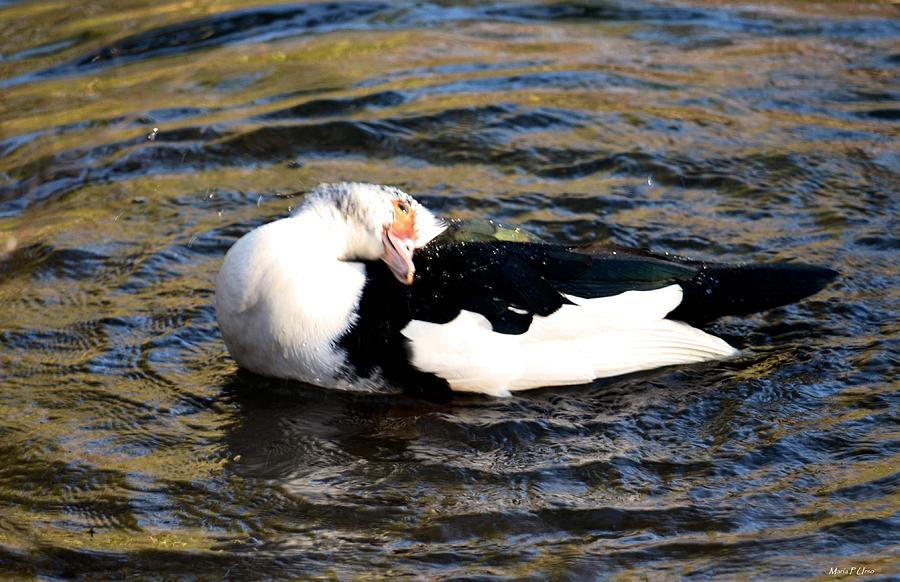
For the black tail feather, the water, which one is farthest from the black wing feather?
the water

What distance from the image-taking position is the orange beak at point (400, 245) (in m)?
5.57

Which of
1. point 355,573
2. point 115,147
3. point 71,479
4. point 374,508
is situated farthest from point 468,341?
point 115,147

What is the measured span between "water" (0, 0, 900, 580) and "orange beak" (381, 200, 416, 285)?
602mm

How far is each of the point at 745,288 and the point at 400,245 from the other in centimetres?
168

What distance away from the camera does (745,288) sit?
598 cm

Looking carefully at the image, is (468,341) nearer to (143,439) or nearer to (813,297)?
(143,439)

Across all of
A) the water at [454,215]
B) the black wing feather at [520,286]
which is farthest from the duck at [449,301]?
the water at [454,215]

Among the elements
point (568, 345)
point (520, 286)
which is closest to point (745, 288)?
point (568, 345)

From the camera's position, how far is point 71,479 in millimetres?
5059

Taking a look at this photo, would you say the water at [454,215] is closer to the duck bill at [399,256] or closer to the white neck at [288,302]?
the white neck at [288,302]

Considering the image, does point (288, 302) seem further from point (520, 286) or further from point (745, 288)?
point (745, 288)

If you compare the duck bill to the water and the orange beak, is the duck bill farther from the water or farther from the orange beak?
the water

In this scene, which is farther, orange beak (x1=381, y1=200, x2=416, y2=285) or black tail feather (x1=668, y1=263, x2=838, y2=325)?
black tail feather (x1=668, y1=263, x2=838, y2=325)

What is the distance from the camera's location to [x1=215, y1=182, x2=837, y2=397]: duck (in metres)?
5.50
